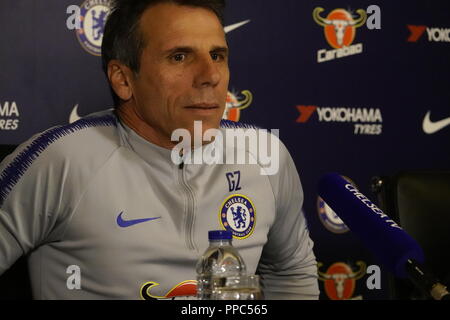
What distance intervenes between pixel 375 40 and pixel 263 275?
49.6 inches

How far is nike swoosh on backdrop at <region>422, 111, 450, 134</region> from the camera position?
2.56m

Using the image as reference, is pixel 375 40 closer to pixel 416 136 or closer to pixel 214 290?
pixel 416 136

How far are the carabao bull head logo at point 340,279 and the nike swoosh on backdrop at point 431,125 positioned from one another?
622 millimetres

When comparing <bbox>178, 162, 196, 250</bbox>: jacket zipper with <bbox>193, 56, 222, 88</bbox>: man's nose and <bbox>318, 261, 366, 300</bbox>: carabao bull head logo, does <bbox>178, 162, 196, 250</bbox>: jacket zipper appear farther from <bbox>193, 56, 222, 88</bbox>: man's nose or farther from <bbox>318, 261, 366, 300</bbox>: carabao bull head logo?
<bbox>318, 261, 366, 300</bbox>: carabao bull head logo

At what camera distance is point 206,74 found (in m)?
1.41

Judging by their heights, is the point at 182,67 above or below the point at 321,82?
below

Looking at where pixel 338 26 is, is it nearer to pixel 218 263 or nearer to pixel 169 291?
pixel 169 291

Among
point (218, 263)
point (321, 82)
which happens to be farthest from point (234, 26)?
point (218, 263)

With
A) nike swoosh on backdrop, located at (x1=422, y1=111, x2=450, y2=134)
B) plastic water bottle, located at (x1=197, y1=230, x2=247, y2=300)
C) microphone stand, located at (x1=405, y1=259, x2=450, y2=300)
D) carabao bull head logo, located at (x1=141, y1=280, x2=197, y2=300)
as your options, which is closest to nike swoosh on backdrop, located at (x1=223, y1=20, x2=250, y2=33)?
nike swoosh on backdrop, located at (x1=422, y1=111, x2=450, y2=134)

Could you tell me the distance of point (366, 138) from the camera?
2.48m

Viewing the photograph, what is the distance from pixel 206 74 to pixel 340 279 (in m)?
1.29

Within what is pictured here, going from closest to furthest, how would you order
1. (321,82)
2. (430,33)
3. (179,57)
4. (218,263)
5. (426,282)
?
(426,282)
(218,263)
(179,57)
(321,82)
(430,33)

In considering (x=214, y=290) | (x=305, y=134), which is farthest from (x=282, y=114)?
(x=214, y=290)

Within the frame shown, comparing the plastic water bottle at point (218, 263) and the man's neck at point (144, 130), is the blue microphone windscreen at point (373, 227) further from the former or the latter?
the man's neck at point (144, 130)
